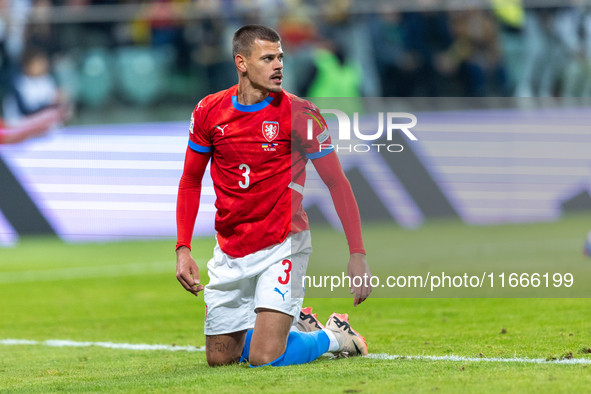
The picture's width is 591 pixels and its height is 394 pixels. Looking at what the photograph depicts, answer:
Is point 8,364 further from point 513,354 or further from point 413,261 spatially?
point 413,261

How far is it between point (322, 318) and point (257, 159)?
8.02ft

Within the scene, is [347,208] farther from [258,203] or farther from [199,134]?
[199,134]

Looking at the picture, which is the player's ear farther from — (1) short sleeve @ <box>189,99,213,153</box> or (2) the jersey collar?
(1) short sleeve @ <box>189,99,213,153</box>

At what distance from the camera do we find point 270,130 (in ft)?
15.3

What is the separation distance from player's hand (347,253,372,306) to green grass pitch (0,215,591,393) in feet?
1.22

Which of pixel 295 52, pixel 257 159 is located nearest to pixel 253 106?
pixel 257 159

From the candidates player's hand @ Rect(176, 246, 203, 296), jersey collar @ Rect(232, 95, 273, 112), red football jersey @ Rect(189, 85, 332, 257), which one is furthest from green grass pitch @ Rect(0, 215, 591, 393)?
jersey collar @ Rect(232, 95, 273, 112)

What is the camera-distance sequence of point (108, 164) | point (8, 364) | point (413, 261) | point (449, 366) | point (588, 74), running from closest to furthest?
point (449, 366) < point (8, 364) < point (413, 261) < point (588, 74) < point (108, 164)

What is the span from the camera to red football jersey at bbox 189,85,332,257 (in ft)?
15.3

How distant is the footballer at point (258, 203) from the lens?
459cm

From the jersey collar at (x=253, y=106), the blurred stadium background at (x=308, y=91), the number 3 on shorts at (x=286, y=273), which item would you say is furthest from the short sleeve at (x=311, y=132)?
Answer: the blurred stadium background at (x=308, y=91)

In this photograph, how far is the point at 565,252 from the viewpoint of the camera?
983 centimetres

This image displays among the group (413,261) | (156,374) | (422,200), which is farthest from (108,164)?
(156,374)

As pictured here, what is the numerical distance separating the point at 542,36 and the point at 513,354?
8.49 meters
